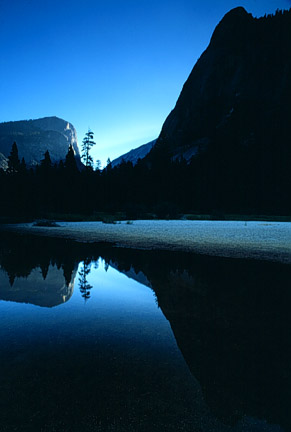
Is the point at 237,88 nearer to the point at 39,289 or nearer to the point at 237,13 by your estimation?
the point at 237,13

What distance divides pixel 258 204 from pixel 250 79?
44.8 m

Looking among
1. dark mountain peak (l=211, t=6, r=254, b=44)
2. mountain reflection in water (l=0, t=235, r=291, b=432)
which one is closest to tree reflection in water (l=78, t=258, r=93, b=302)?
mountain reflection in water (l=0, t=235, r=291, b=432)

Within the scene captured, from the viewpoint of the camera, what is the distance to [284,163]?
159 feet

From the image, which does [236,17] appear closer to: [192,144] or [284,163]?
[192,144]

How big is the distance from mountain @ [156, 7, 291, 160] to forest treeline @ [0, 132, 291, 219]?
7676mm

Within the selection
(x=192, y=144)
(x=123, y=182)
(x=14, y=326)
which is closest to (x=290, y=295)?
(x=14, y=326)

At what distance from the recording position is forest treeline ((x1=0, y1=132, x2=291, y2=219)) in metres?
43.8

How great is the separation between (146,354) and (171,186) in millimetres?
49252

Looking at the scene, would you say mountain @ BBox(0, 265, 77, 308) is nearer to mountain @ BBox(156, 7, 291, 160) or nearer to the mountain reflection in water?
the mountain reflection in water

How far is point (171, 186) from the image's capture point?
51406 millimetres

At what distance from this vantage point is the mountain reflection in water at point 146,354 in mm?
2070

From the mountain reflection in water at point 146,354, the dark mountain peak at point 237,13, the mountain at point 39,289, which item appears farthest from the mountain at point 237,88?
the mountain reflection in water at point 146,354

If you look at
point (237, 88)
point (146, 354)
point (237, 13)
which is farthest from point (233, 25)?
point (146, 354)

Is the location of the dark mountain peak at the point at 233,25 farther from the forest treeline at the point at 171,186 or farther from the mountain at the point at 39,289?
the mountain at the point at 39,289
